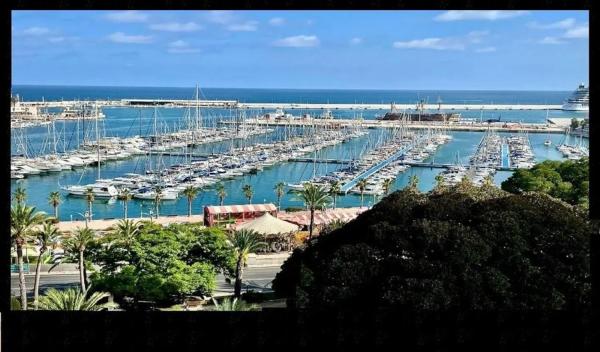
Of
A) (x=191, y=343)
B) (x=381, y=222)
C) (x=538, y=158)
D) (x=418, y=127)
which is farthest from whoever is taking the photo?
(x=418, y=127)

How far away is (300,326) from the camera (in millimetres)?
5273

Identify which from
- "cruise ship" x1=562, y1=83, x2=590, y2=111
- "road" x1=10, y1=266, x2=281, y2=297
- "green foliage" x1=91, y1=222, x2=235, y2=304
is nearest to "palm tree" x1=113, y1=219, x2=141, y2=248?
"green foliage" x1=91, y1=222, x2=235, y2=304

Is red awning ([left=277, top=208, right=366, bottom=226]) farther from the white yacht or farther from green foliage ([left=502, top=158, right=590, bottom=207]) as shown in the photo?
the white yacht

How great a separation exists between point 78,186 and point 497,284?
96.6ft

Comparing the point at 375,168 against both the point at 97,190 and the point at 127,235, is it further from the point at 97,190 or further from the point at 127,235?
the point at 127,235

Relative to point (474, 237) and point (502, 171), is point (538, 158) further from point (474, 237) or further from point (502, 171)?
point (474, 237)

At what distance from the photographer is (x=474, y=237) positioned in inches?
301

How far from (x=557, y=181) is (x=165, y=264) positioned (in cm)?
1538

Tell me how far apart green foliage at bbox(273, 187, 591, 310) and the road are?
705 centimetres

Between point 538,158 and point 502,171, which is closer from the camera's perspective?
point 502,171

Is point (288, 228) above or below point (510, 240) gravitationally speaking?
below

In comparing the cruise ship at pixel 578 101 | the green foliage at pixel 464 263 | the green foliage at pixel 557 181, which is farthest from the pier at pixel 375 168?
the cruise ship at pixel 578 101

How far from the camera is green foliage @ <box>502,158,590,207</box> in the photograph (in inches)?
846

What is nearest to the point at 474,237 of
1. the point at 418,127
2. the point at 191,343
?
the point at 191,343
